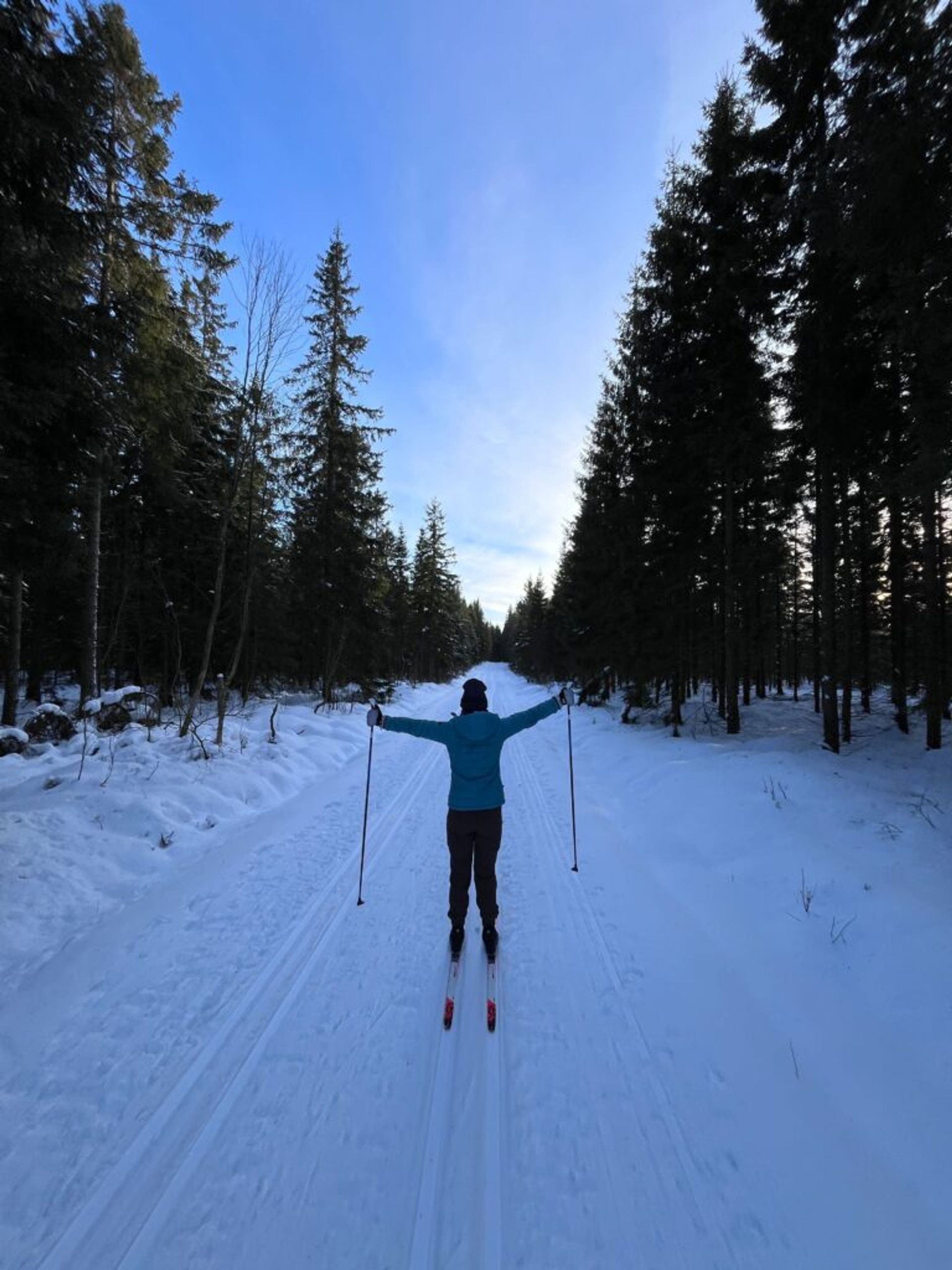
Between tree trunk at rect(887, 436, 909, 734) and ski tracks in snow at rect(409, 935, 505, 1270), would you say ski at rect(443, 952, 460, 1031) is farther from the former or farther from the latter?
tree trunk at rect(887, 436, 909, 734)

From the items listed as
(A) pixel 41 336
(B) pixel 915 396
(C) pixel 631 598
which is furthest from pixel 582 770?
(A) pixel 41 336

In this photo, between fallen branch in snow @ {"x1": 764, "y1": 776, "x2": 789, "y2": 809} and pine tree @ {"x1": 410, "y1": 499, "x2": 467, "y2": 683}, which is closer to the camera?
fallen branch in snow @ {"x1": 764, "y1": 776, "x2": 789, "y2": 809}

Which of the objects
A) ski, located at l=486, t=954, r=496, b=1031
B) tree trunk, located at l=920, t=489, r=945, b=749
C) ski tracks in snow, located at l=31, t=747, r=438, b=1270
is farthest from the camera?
tree trunk, located at l=920, t=489, r=945, b=749

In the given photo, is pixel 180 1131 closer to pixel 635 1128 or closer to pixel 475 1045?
pixel 475 1045

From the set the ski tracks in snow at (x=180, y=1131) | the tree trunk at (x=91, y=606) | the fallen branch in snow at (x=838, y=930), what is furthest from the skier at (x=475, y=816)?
the tree trunk at (x=91, y=606)

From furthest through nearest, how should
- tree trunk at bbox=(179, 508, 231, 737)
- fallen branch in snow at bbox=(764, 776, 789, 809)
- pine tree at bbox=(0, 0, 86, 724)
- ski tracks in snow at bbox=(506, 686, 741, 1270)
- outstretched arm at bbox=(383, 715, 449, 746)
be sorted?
1. tree trunk at bbox=(179, 508, 231, 737)
2. fallen branch in snow at bbox=(764, 776, 789, 809)
3. pine tree at bbox=(0, 0, 86, 724)
4. outstretched arm at bbox=(383, 715, 449, 746)
5. ski tracks in snow at bbox=(506, 686, 741, 1270)

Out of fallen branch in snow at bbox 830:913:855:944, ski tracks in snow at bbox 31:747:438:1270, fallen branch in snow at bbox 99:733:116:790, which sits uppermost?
fallen branch in snow at bbox 99:733:116:790

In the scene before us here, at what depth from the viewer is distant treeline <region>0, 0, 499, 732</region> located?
5168mm

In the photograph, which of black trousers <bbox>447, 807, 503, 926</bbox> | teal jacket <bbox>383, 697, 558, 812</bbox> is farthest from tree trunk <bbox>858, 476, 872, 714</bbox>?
black trousers <bbox>447, 807, 503, 926</bbox>

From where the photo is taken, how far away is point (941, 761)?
9789 millimetres

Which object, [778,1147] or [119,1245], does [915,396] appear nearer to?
[778,1147]

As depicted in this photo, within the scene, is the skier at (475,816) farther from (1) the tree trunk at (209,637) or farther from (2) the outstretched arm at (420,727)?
(1) the tree trunk at (209,637)

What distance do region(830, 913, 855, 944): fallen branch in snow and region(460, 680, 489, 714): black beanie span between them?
3.62 meters

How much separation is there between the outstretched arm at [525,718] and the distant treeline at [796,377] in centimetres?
547
